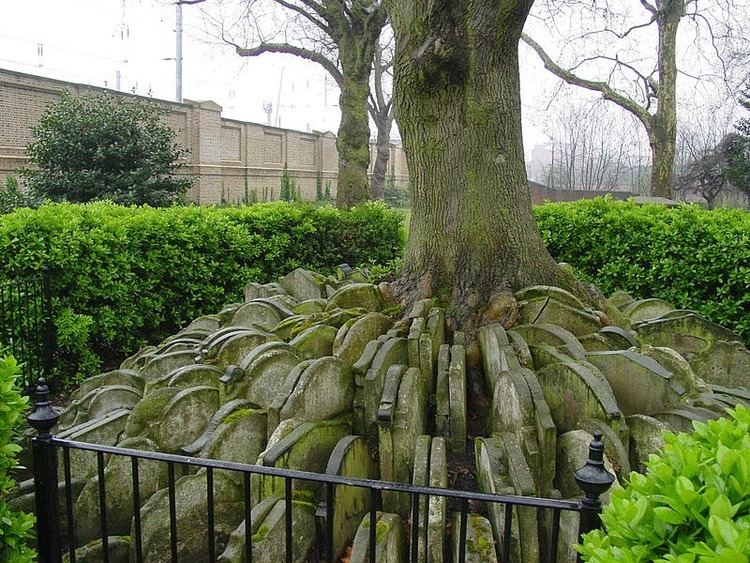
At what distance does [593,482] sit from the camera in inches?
80.7

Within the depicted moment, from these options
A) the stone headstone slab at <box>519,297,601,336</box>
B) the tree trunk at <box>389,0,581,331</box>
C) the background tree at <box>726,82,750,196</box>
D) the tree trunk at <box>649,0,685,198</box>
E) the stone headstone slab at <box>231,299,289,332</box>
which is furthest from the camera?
the background tree at <box>726,82,750,196</box>

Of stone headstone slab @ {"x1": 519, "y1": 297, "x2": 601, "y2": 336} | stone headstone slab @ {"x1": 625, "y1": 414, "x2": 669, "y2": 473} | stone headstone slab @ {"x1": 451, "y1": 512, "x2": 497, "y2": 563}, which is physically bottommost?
stone headstone slab @ {"x1": 451, "y1": 512, "x2": 497, "y2": 563}

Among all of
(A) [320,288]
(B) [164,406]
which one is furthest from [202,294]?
(B) [164,406]

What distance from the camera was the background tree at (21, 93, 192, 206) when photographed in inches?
456

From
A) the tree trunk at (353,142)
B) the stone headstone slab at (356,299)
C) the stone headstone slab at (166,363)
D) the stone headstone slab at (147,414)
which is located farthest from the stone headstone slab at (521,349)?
the tree trunk at (353,142)

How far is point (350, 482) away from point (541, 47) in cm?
1851

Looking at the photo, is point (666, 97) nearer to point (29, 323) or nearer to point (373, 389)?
point (373, 389)

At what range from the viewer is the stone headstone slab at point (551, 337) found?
403 cm

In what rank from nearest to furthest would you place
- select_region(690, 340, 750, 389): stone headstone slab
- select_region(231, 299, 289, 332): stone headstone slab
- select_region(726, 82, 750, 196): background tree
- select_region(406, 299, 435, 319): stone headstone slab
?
select_region(406, 299, 435, 319): stone headstone slab
select_region(690, 340, 750, 389): stone headstone slab
select_region(231, 299, 289, 332): stone headstone slab
select_region(726, 82, 750, 196): background tree

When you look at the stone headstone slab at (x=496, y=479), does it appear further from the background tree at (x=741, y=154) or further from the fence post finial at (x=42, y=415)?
the background tree at (x=741, y=154)

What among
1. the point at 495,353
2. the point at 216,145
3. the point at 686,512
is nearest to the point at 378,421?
the point at 495,353

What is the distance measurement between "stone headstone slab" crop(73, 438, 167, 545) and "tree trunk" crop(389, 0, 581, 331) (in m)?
2.40

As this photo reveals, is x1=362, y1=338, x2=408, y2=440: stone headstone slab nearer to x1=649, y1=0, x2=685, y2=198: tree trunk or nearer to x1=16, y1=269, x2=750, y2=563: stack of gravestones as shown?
x1=16, y1=269, x2=750, y2=563: stack of gravestones

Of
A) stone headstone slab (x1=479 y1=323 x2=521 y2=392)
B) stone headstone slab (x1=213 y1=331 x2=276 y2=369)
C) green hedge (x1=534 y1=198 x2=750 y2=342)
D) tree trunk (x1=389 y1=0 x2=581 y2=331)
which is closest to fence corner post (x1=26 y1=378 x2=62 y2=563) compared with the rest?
stone headstone slab (x1=213 y1=331 x2=276 y2=369)
